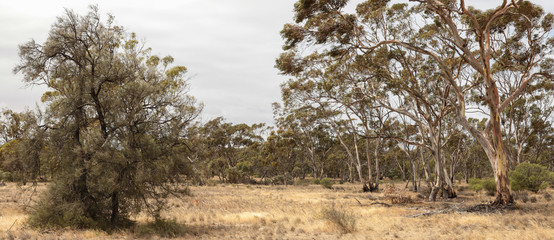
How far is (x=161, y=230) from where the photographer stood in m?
11.6

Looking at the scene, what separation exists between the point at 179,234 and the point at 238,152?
4898cm

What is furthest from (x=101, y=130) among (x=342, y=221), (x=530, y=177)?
(x=530, y=177)

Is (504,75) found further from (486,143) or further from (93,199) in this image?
(93,199)

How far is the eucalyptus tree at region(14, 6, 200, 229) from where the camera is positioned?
1084 cm

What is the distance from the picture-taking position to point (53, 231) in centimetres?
1080

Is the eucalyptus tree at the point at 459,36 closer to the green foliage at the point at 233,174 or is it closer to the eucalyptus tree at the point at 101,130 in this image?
the eucalyptus tree at the point at 101,130

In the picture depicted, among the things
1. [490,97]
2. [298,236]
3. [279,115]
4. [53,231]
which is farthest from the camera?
[279,115]

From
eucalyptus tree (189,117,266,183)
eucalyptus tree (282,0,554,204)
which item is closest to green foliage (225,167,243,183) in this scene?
eucalyptus tree (189,117,266,183)

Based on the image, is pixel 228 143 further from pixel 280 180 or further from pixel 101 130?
pixel 101 130

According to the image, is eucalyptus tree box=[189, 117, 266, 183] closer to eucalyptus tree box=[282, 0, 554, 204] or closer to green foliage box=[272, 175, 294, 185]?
green foliage box=[272, 175, 294, 185]

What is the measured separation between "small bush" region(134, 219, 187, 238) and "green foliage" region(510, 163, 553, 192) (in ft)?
81.1

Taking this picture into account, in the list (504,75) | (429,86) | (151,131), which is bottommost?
(151,131)

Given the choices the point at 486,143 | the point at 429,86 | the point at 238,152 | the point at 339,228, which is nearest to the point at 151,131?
the point at 339,228

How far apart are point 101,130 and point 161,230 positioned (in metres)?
3.57
